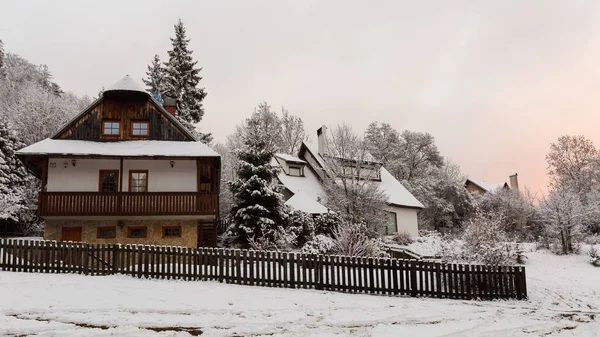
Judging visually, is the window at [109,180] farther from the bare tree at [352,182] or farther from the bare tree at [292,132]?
the bare tree at [292,132]

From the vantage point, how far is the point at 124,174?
21953 millimetres

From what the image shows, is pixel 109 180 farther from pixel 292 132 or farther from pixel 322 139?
pixel 292 132

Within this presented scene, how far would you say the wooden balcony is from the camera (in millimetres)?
19344

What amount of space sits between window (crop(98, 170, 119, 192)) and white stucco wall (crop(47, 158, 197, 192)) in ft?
0.75

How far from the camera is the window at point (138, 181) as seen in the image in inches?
864

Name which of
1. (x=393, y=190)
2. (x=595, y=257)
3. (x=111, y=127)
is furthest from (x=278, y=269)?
(x=393, y=190)

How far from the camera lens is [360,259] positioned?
13.6 meters

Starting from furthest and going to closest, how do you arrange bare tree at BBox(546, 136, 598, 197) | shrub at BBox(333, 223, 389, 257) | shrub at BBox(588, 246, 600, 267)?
1. bare tree at BBox(546, 136, 598, 197)
2. shrub at BBox(588, 246, 600, 267)
3. shrub at BBox(333, 223, 389, 257)

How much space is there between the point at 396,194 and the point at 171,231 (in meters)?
21.3

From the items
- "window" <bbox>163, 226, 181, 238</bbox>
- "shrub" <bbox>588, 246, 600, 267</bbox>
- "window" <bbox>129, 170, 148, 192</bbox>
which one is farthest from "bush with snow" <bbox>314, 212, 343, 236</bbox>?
"shrub" <bbox>588, 246, 600, 267</bbox>

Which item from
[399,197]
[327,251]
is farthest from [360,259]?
[399,197]

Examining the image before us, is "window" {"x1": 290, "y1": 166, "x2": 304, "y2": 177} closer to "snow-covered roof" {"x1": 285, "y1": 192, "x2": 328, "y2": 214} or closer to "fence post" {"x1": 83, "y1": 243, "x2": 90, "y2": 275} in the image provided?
"snow-covered roof" {"x1": 285, "y1": 192, "x2": 328, "y2": 214}

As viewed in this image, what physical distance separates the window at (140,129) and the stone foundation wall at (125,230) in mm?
5047

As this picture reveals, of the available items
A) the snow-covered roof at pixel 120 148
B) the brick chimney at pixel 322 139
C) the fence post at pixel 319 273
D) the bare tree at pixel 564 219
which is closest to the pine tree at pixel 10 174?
the snow-covered roof at pixel 120 148
